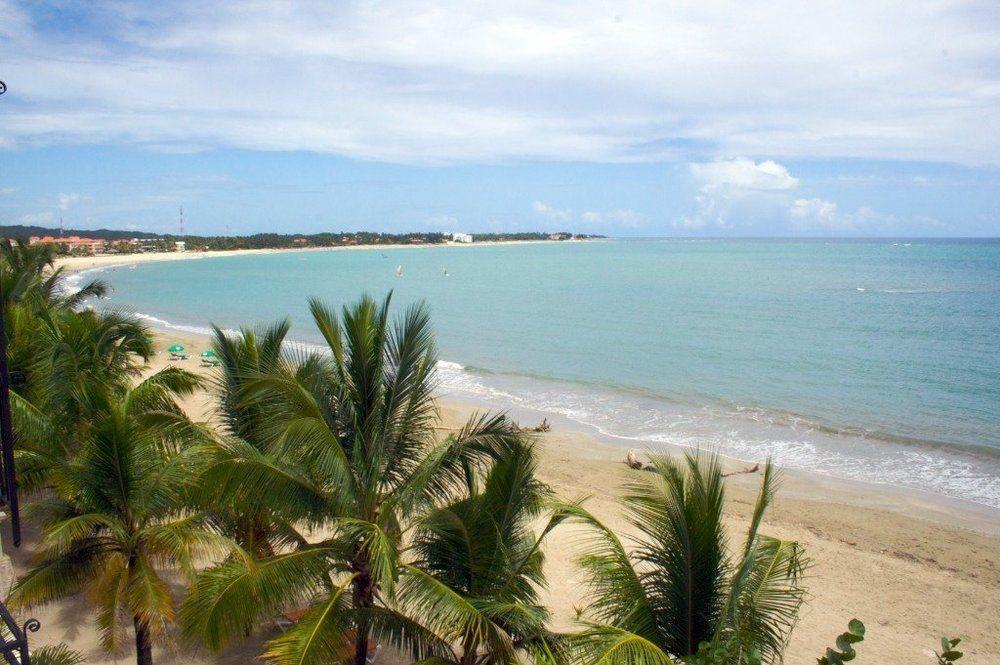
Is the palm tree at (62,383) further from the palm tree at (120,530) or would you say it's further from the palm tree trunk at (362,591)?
the palm tree trunk at (362,591)

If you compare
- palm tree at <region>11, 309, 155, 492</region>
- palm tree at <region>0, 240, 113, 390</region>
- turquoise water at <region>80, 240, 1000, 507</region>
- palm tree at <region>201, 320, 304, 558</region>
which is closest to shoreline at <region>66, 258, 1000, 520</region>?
turquoise water at <region>80, 240, 1000, 507</region>

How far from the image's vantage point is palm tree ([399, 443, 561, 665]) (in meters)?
6.00

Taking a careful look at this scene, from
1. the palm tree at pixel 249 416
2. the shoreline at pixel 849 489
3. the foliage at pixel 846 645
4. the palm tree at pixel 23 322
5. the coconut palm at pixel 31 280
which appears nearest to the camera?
the foliage at pixel 846 645

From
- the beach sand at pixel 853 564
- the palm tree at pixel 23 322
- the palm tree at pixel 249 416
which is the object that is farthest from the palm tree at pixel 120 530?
the palm tree at pixel 23 322

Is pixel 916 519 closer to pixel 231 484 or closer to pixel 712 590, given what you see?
pixel 712 590

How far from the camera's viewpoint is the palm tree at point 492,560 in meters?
6.00

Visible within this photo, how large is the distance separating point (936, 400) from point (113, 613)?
82.7ft

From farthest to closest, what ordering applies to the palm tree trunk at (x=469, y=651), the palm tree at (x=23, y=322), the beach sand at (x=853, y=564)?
1. the palm tree at (x=23, y=322)
2. the beach sand at (x=853, y=564)
3. the palm tree trunk at (x=469, y=651)

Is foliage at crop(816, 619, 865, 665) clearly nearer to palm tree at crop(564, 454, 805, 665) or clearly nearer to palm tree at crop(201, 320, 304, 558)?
palm tree at crop(564, 454, 805, 665)

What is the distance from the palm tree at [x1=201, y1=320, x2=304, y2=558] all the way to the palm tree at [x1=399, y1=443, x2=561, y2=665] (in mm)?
1698

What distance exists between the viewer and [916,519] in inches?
587

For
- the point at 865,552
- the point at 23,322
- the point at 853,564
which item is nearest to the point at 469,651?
the point at 23,322

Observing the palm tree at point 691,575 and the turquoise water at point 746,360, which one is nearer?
the palm tree at point 691,575

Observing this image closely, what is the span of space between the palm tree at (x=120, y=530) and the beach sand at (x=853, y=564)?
1477mm
